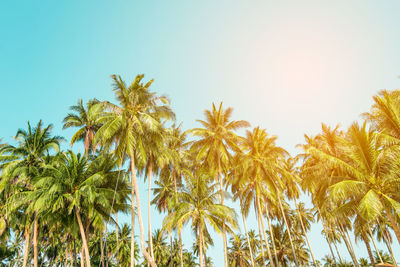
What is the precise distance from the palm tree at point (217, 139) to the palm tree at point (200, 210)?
305cm

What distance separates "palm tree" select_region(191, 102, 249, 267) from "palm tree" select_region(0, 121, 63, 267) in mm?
14588

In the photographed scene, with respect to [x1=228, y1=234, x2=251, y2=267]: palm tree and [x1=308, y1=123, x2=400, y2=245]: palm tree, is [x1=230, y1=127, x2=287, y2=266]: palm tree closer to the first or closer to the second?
[x1=308, y1=123, x2=400, y2=245]: palm tree

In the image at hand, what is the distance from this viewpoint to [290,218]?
3909 cm

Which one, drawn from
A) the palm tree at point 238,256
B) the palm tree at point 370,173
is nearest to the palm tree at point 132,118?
the palm tree at point 370,173

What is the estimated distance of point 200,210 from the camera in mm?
19031

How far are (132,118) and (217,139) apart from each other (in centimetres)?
937

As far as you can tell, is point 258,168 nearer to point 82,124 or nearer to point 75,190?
point 75,190

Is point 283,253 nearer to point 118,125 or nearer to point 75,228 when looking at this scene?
point 75,228

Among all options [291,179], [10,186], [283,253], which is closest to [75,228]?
[10,186]

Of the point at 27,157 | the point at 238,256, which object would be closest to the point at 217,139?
the point at 27,157

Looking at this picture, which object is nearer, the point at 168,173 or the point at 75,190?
the point at 75,190

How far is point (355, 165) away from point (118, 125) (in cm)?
1690

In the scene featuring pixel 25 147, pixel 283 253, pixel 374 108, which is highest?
pixel 25 147

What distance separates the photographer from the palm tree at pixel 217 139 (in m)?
23.0
